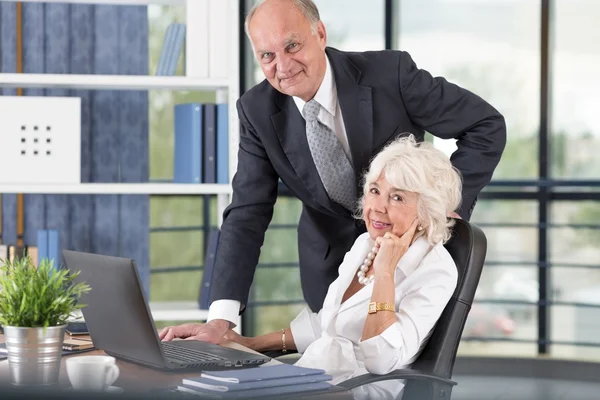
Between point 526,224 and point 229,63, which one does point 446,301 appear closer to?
point 229,63

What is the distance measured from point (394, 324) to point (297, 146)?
0.69 metres

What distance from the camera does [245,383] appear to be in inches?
46.4

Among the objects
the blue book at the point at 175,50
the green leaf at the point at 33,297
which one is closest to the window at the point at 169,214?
the blue book at the point at 175,50

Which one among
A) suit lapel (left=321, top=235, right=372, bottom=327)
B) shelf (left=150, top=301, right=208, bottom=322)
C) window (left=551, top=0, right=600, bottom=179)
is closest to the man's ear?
suit lapel (left=321, top=235, right=372, bottom=327)

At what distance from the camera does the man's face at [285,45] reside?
205 centimetres

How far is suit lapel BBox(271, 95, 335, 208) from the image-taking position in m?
2.24

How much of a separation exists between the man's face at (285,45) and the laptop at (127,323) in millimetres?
719

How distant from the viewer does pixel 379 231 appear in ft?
6.33

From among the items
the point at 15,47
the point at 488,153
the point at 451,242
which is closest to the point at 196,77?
the point at 15,47

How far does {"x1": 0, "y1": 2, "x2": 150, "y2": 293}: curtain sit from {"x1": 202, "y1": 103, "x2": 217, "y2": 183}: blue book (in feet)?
1.43

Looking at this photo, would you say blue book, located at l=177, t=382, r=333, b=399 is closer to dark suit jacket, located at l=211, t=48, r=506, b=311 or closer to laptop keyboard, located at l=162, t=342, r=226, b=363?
laptop keyboard, located at l=162, t=342, r=226, b=363

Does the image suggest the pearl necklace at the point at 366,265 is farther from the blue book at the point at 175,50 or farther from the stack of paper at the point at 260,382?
the blue book at the point at 175,50

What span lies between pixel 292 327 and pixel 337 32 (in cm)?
329

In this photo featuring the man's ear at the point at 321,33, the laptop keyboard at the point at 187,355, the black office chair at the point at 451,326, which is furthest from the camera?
the man's ear at the point at 321,33
